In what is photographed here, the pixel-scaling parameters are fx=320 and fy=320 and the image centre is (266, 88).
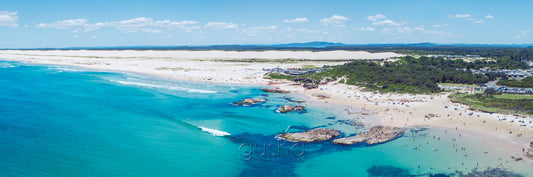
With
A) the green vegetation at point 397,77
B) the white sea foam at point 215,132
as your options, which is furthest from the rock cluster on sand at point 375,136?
the green vegetation at point 397,77

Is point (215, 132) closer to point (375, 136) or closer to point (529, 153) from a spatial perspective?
point (375, 136)

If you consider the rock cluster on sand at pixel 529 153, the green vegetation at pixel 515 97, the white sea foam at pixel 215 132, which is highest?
the green vegetation at pixel 515 97

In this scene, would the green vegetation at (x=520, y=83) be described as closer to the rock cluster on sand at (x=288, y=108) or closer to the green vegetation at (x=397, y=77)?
the green vegetation at (x=397, y=77)

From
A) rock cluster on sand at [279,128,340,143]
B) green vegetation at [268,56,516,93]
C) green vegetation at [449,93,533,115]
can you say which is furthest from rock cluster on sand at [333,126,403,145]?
green vegetation at [268,56,516,93]

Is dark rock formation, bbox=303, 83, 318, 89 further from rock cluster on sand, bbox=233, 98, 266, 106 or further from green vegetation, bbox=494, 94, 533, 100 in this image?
green vegetation, bbox=494, 94, 533, 100

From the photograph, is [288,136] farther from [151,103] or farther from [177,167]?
[151,103]

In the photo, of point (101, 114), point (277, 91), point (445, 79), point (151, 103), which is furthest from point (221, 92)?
point (445, 79)
